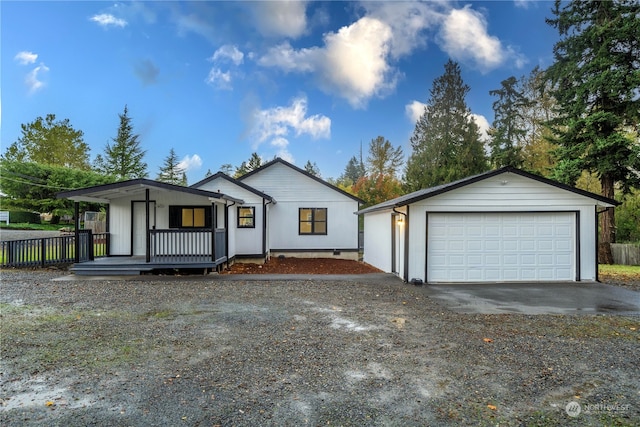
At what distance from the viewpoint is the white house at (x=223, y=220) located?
36.4 feet

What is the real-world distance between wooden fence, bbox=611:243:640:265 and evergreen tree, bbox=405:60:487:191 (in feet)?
35.2

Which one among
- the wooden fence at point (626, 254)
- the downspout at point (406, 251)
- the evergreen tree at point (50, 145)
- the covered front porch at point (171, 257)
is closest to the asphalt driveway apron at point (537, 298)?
the downspout at point (406, 251)

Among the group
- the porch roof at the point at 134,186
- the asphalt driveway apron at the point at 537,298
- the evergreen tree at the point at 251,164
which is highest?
the evergreen tree at the point at 251,164

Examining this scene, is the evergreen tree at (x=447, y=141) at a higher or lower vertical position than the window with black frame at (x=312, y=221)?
higher

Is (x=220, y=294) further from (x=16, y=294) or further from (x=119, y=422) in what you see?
(x=119, y=422)

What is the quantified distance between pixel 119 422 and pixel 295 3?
16.3m

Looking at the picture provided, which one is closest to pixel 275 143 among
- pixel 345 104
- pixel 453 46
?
pixel 345 104

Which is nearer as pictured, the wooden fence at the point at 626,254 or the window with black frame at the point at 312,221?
the wooden fence at the point at 626,254

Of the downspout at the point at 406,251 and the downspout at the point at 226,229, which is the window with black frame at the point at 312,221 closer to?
the downspout at the point at 226,229

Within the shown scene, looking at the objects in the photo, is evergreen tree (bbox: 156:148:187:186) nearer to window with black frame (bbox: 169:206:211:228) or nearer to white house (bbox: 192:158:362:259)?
white house (bbox: 192:158:362:259)

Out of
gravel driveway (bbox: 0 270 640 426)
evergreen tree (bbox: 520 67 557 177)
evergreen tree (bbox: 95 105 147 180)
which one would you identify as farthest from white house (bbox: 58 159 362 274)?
evergreen tree (bbox: 95 105 147 180)

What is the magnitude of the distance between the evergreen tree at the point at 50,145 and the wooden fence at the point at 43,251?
3202 cm

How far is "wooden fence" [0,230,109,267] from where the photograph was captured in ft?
38.9

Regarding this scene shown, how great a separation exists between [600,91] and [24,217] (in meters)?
38.9
